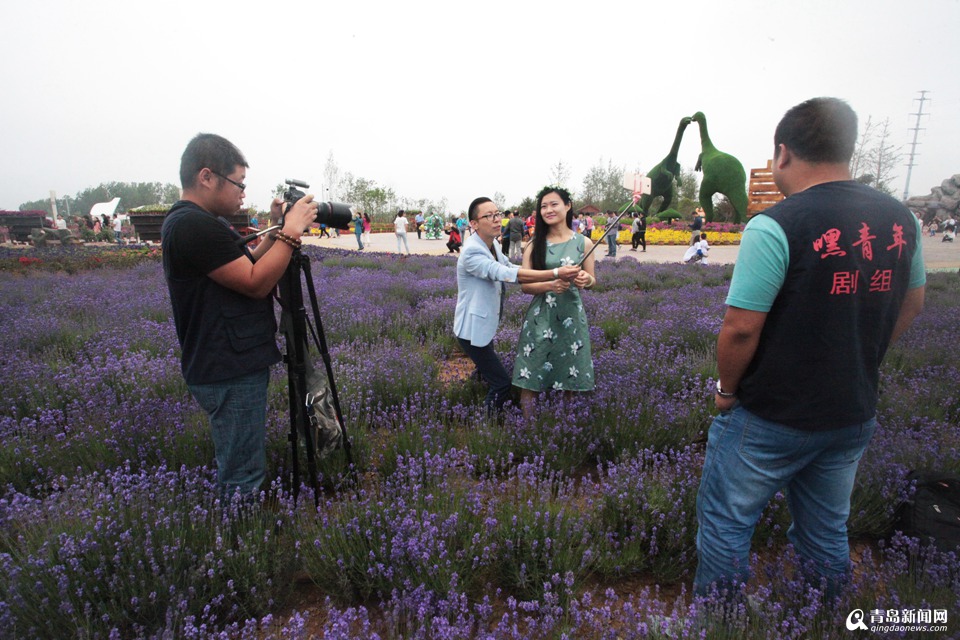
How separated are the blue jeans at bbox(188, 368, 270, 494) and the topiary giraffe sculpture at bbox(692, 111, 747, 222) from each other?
3053 cm

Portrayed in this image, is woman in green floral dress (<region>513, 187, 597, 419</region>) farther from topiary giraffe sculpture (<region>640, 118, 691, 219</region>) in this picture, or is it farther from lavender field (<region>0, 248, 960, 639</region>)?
topiary giraffe sculpture (<region>640, 118, 691, 219</region>)

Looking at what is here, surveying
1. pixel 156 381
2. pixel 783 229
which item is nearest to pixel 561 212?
pixel 783 229

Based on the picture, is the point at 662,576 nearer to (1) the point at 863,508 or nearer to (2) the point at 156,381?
(1) the point at 863,508

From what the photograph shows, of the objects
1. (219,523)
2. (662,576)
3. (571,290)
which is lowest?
(662,576)

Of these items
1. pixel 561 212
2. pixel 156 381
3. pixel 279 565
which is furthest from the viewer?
pixel 156 381

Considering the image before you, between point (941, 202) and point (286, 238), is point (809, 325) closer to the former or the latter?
point (286, 238)

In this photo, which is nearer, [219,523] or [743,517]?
[743,517]

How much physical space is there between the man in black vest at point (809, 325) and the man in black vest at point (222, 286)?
5.78 feet

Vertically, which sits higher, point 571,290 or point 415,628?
point 571,290

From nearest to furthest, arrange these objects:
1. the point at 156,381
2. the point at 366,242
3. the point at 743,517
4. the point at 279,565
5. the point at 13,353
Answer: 1. the point at 743,517
2. the point at 279,565
3. the point at 156,381
4. the point at 13,353
5. the point at 366,242

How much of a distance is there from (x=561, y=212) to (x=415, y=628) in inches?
102

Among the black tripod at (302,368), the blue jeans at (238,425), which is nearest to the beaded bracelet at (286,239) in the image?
the black tripod at (302,368)

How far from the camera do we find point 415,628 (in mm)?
1769

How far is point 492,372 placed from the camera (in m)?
3.55
